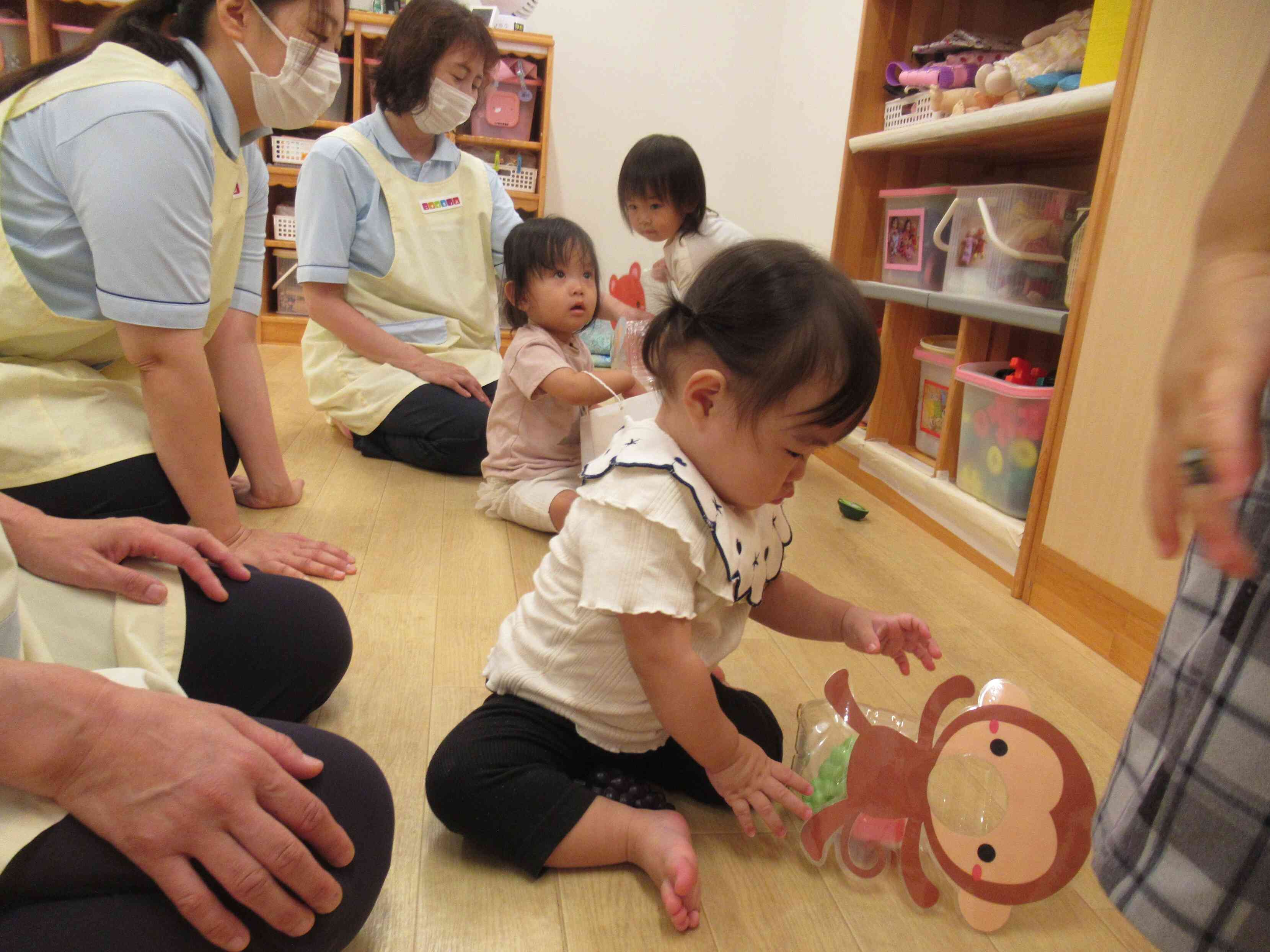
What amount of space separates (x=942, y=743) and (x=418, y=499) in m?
1.17

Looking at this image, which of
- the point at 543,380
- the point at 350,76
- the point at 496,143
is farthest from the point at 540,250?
the point at 350,76

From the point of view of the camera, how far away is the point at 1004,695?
852mm

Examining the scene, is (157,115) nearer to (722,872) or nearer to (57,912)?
(57,912)

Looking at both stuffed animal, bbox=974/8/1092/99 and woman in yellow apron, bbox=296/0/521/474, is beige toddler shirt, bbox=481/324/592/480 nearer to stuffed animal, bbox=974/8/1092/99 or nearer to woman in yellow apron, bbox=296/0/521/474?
woman in yellow apron, bbox=296/0/521/474

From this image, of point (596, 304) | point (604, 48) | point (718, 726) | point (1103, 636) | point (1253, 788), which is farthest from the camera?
point (604, 48)

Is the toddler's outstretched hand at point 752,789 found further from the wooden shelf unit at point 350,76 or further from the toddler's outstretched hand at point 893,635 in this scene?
the wooden shelf unit at point 350,76

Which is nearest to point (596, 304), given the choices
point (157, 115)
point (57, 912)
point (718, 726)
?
point (157, 115)

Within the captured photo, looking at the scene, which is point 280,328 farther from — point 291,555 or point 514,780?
point 514,780

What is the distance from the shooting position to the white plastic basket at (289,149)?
10.3 ft

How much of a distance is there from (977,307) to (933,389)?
0.39 metres

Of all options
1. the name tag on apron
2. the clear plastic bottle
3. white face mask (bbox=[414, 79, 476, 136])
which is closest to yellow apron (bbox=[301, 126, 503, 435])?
the name tag on apron

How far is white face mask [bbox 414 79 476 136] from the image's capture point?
1.88 m

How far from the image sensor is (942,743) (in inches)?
30.7

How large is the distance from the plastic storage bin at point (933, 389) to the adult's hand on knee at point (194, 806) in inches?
63.0
